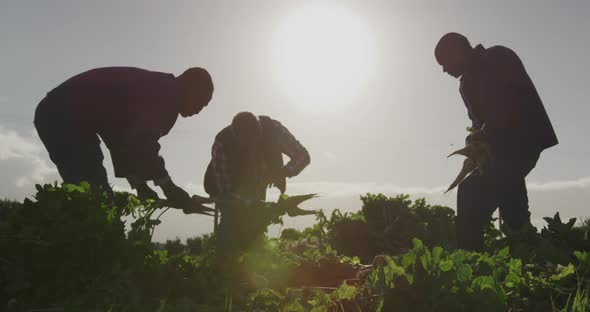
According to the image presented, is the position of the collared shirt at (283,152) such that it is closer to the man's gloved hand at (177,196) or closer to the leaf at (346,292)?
the man's gloved hand at (177,196)

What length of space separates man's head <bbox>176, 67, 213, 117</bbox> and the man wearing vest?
102cm

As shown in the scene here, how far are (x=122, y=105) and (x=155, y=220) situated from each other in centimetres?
179

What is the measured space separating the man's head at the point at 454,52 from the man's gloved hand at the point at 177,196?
10.4 feet

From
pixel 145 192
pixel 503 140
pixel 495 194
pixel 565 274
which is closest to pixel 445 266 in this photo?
Result: pixel 565 274

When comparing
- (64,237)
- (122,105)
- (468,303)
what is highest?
(122,105)

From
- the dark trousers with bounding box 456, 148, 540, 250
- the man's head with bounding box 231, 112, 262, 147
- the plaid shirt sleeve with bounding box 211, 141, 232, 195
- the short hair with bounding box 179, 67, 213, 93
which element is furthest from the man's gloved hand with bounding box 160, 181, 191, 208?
the dark trousers with bounding box 456, 148, 540, 250

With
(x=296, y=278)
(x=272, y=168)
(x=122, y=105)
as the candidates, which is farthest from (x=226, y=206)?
(x=272, y=168)

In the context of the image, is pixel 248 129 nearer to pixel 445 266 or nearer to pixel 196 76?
pixel 196 76

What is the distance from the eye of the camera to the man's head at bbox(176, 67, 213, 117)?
16.8ft

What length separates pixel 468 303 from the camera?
2.30 m

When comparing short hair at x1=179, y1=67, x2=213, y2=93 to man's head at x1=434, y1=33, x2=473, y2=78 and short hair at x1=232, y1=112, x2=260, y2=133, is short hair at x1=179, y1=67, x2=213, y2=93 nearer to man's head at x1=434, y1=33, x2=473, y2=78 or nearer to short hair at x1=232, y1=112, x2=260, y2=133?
short hair at x1=232, y1=112, x2=260, y2=133

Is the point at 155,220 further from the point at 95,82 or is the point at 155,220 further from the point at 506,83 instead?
the point at 506,83

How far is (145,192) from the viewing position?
159 inches

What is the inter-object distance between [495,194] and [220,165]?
3.31 m
